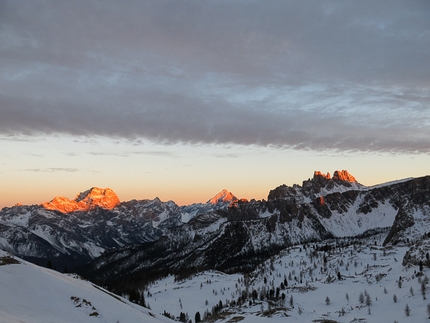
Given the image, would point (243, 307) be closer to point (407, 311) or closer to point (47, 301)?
point (407, 311)

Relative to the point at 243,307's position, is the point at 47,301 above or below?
above

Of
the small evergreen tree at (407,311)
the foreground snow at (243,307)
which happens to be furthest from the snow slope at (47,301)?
the small evergreen tree at (407,311)

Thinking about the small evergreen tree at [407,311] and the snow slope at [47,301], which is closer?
the snow slope at [47,301]

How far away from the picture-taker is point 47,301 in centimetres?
4766

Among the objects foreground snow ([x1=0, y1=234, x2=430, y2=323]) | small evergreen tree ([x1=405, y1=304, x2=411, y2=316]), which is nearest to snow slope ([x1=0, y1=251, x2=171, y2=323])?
foreground snow ([x1=0, y1=234, x2=430, y2=323])

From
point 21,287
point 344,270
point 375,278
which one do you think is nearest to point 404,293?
point 375,278

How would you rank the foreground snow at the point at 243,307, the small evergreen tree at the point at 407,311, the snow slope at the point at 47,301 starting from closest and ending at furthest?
the snow slope at the point at 47,301 → the foreground snow at the point at 243,307 → the small evergreen tree at the point at 407,311

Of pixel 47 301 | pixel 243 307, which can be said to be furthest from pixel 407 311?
pixel 47 301

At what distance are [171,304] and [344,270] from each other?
9096 centimetres

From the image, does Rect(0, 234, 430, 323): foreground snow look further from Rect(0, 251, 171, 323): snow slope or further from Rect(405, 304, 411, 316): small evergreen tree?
Rect(405, 304, 411, 316): small evergreen tree

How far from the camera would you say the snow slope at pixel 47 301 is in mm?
Answer: 41750

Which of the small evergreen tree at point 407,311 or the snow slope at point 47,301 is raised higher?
the snow slope at point 47,301

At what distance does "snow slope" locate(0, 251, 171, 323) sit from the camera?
41.8 meters

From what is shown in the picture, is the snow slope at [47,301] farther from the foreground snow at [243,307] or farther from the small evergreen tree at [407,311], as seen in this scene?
the small evergreen tree at [407,311]
